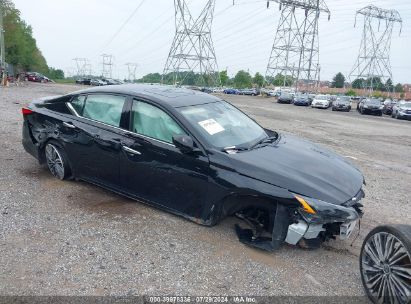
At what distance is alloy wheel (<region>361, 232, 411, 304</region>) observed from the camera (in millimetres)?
2625

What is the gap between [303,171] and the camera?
366 centimetres

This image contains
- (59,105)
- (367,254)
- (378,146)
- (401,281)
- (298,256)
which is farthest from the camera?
(378,146)

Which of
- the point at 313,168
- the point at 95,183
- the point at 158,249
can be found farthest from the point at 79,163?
the point at 313,168

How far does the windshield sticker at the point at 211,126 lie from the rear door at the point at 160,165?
277mm

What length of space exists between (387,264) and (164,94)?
10.0ft

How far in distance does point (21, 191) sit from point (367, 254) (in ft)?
14.0

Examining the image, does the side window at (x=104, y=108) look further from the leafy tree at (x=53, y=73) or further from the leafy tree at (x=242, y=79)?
the leafy tree at (x=242, y=79)

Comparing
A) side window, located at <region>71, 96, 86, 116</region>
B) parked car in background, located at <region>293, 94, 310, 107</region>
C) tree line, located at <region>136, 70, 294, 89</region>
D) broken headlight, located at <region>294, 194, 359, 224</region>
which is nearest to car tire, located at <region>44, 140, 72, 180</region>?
side window, located at <region>71, 96, 86, 116</region>

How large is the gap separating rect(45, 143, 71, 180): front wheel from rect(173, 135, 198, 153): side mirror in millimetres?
2034

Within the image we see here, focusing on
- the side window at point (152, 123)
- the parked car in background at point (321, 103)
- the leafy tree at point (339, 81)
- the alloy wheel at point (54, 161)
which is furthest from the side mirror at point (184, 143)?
the leafy tree at point (339, 81)

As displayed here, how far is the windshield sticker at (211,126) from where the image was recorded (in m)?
4.07

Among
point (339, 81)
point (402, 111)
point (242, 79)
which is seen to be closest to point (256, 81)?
Answer: point (242, 79)

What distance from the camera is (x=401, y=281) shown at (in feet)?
8.68

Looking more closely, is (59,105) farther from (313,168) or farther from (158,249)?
(313,168)
